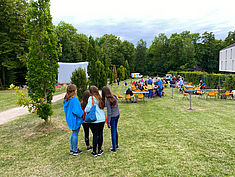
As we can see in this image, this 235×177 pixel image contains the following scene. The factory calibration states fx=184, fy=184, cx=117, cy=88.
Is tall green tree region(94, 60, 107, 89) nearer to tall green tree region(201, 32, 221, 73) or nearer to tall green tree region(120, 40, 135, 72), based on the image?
tall green tree region(120, 40, 135, 72)

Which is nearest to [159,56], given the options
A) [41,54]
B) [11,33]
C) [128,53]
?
[128,53]

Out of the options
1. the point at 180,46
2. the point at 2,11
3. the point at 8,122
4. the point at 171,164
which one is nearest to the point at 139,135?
the point at 171,164

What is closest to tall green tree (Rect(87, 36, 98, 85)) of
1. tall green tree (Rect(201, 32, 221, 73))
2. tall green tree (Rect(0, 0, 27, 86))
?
tall green tree (Rect(0, 0, 27, 86))

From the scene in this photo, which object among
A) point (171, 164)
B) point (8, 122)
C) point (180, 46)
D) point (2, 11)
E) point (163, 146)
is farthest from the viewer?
point (180, 46)

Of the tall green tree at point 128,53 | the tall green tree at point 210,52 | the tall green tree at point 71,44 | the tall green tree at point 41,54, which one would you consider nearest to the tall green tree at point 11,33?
the tall green tree at point 71,44

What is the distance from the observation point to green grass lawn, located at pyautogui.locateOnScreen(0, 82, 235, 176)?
3.89 meters

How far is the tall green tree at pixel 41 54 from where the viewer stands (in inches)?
258

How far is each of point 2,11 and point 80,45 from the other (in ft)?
87.3

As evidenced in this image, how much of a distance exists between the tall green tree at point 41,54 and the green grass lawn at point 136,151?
133 centimetres

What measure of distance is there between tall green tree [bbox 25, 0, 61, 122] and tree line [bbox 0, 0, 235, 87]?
22.4 metres

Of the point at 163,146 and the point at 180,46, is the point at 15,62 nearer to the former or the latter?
the point at 163,146

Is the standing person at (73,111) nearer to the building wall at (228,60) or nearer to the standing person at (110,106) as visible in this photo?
the standing person at (110,106)

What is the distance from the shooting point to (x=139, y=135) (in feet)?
19.8

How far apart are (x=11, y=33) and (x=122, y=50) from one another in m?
38.0
